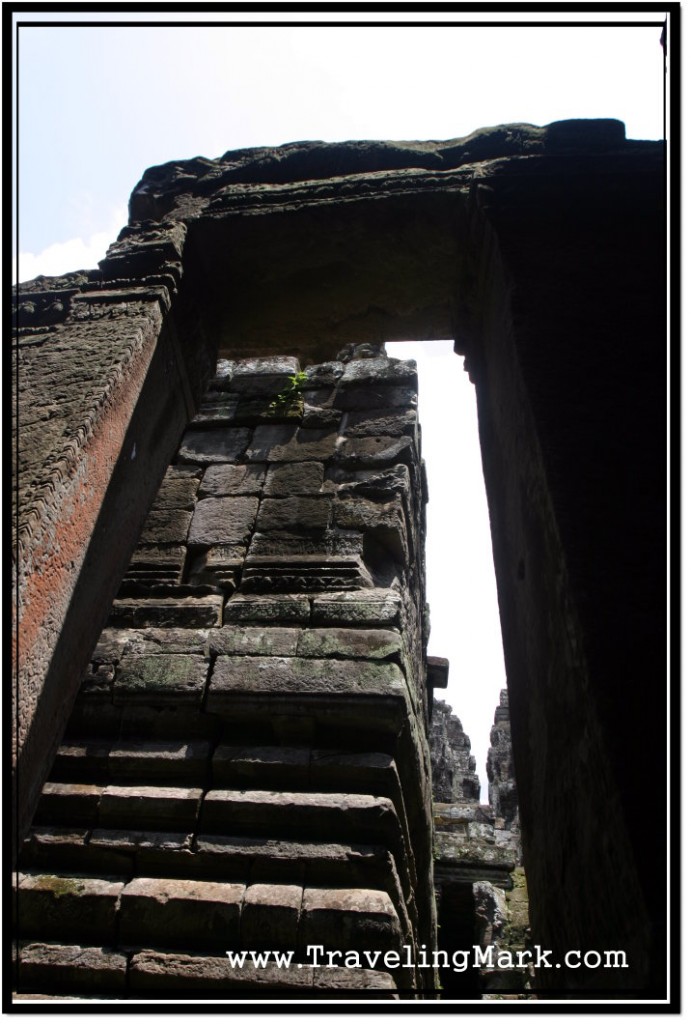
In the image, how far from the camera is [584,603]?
Result: 54.3 inches

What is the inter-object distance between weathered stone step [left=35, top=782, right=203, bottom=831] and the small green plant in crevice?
2.96 metres

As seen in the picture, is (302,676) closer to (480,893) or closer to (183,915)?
(183,915)

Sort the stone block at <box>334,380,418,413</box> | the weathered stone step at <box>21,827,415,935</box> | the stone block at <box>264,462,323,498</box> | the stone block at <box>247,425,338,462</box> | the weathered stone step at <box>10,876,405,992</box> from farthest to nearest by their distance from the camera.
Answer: the stone block at <box>334,380,418,413</box> < the stone block at <box>247,425,338,462</box> < the stone block at <box>264,462,323,498</box> < the weathered stone step at <box>21,827,415,935</box> < the weathered stone step at <box>10,876,405,992</box>

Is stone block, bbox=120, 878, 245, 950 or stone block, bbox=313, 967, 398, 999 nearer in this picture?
stone block, bbox=313, 967, 398, 999

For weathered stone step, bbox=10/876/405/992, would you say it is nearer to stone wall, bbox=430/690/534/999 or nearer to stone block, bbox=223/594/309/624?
stone block, bbox=223/594/309/624

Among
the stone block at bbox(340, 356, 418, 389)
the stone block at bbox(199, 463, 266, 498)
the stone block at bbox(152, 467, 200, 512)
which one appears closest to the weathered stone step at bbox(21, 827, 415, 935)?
the stone block at bbox(152, 467, 200, 512)

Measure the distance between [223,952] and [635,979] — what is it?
2.06 metres

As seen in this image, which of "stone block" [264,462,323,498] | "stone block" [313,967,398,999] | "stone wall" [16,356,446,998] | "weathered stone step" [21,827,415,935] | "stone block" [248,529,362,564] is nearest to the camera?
"stone block" [313,967,398,999]

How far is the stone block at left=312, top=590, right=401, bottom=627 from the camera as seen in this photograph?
3705 mm

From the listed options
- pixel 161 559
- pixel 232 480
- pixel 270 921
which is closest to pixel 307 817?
pixel 270 921

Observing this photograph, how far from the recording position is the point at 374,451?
15.9ft

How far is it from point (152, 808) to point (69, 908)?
47 cm

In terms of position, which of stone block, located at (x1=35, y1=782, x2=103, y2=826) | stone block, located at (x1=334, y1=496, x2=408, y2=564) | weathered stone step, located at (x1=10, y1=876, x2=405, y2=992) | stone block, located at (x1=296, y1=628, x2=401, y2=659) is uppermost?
stone block, located at (x1=334, y1=496, x2=408, y2=564)

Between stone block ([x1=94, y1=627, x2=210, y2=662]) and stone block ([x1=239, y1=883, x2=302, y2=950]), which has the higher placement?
stone block ([x1=94, y1=627, x2=210, y2=662])
